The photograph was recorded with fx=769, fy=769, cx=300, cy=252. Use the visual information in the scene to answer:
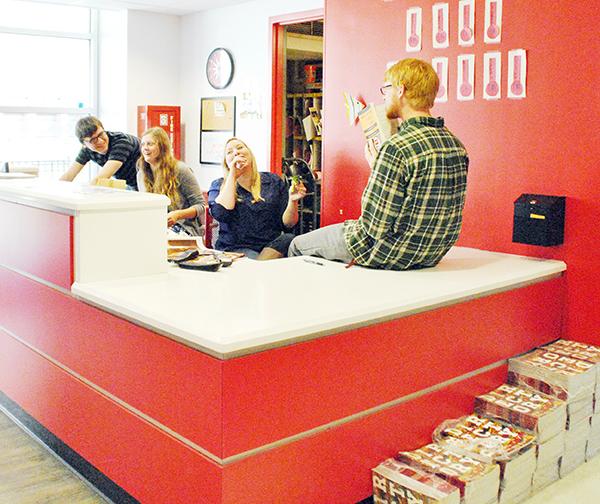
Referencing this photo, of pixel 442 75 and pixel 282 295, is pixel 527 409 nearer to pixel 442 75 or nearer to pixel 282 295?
pixel 282 295

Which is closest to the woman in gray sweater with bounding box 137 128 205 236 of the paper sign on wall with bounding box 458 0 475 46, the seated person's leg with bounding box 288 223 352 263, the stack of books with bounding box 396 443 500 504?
the seated person's leg with bounding box 288 223 352 263

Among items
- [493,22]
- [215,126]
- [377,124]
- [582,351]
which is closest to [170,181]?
[377,124]

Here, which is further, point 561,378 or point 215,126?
point 215,126

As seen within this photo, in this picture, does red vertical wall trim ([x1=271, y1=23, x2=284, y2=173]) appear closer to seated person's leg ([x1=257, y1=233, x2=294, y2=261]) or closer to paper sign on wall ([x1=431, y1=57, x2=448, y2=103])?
seated person's leg ([x1=257, y1=233, x2=294, y2=261])

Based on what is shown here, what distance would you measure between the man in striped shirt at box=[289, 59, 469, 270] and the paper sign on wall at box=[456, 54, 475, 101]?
0.69 m

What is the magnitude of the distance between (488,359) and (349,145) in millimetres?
1823

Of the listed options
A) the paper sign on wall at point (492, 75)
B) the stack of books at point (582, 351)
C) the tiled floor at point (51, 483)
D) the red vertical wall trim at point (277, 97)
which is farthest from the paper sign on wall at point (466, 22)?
the red vertical wall trim at point (277, 97)

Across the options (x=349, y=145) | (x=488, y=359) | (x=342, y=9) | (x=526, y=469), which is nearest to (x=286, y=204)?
(x=349, y=145)

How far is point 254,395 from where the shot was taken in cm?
230

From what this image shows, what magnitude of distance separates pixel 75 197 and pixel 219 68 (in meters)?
5.28

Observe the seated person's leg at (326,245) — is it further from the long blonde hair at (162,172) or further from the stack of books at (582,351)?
the long blonde hair at (162,172)

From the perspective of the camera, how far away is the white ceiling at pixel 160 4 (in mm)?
7750

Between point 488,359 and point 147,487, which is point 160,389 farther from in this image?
point 488,359

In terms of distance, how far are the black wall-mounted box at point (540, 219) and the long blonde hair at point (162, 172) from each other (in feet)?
7.08
